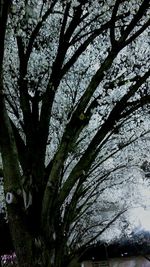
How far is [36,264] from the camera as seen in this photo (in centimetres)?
511

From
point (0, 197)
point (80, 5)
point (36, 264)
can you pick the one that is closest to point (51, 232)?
point (36, 264)

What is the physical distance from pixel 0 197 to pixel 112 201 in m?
7.81

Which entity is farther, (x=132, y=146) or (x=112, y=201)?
(x=112, y=201)

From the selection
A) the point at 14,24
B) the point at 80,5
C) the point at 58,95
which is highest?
the point at 58,95

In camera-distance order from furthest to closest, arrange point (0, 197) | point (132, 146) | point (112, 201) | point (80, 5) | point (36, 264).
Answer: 1. point (112, 201)
2. point (0, 197)
3. point (132, 146)
4. point (80, 5)
5. point (36, 264)

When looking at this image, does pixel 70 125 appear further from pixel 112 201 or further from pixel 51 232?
pixel 112 201

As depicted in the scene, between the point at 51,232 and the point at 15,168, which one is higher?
the point at 15,168

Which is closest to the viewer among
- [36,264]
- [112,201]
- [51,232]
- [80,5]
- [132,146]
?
[36,264]

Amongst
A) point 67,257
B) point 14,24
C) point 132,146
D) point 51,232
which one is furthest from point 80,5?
point 132,146

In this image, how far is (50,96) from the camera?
6207mm

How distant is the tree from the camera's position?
17.1 ft

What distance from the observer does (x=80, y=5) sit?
22.5 ft

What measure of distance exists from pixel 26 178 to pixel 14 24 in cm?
242

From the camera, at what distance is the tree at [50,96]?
5199 mm
